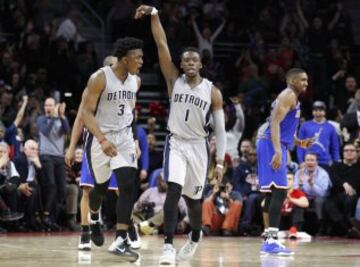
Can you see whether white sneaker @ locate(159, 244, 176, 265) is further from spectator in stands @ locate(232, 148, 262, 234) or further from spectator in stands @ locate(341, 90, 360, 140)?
spectator in stands @ locate(341, 90, 360, 140)

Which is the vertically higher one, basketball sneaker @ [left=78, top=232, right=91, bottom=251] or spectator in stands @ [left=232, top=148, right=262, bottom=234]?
spectator in stands @ [left=232, top=148, right=262, bottom=234]

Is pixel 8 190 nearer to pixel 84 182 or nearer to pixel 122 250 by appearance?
pixel 84 182

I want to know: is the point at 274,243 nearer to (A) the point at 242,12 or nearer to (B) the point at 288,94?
(B) the point at 288,94

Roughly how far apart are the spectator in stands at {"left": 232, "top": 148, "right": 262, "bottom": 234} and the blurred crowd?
0.05 feet

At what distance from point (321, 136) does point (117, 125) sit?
668cm

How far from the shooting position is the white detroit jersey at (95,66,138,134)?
30.9 feet

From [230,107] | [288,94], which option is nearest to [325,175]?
[230,107]

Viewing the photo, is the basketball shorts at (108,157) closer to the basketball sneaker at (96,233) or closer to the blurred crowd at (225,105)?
the basketball sneaker at (96,233)

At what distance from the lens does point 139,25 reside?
1988 centimetres

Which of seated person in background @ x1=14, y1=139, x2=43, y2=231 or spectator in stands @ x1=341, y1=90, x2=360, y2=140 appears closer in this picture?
seated person in background @ x1=14, y1=139, x2=43, y2=231

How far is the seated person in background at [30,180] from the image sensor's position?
14.8 m

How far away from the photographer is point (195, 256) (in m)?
9.98

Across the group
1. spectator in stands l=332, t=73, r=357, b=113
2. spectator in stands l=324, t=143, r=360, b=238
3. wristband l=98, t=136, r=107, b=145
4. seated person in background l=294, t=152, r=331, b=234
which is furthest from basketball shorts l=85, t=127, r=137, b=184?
spectator in stands l=332, t=73, r=357, b=113

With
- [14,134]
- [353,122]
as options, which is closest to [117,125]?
[14,134]
